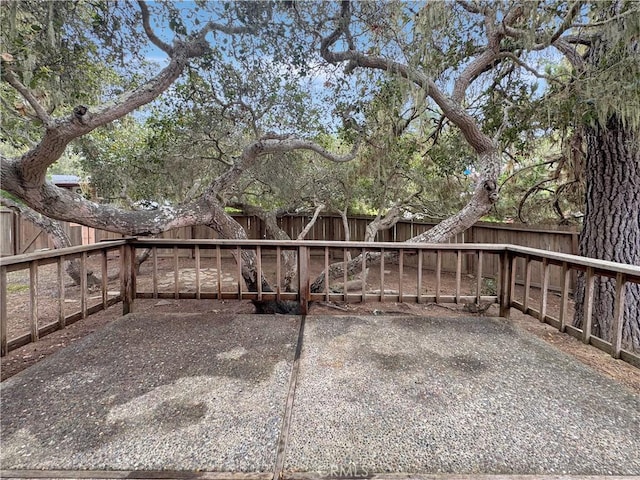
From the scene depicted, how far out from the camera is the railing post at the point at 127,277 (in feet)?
10.7

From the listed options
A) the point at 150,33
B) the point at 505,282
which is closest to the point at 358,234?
the point at 505,282

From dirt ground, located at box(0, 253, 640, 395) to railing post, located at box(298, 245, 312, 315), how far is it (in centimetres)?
72

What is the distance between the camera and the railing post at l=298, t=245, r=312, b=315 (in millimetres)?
3252

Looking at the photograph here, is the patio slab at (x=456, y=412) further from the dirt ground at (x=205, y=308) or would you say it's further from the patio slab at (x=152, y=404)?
the dirt ground at (x=205, y=308)

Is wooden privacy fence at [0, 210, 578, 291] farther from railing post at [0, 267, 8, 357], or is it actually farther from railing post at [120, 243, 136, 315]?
railing post at [0, 267, 8, 357]

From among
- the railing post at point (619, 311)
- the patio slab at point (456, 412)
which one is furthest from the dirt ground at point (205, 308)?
the patio slab at point (456, 412)

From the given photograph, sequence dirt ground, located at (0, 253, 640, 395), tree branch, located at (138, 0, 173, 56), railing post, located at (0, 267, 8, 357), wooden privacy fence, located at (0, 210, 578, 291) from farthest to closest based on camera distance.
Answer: wooden privacy fence, located at (0, 210, 578, 291), tree branch, located at (138, 0, 173, 56), dirt ground, located at (0, 253, 640, 395), railing post, located at (0, 267, 8, 357)

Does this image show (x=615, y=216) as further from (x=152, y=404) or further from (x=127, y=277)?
(x=127, y=277)

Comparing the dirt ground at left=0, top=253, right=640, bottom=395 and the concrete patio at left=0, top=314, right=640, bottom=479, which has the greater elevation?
the concrete patio at left=0, top=314, right=640, bottom=479

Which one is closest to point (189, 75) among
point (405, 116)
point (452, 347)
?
point (405, 116)

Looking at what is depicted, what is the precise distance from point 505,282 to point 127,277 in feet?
13.0

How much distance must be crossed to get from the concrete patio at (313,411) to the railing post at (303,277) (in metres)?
0.68

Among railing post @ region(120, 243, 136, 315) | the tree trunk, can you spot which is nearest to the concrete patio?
railing post @ region(120, 243, 136, 315)

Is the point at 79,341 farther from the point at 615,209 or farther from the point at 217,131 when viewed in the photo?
the point at 615,209
